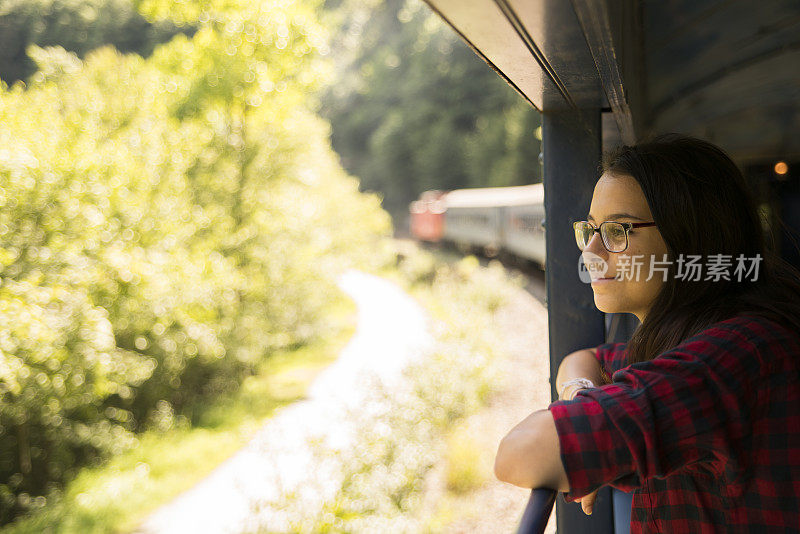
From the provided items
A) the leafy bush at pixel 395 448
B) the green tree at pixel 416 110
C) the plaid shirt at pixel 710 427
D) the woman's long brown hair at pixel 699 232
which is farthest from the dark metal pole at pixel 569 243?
the green tree at pixel 416 110

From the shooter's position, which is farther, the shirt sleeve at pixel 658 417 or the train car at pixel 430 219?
the train car at pixel 430 219

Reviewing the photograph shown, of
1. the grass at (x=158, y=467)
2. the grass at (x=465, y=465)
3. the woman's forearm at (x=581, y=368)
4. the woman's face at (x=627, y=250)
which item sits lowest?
the grass at (x=158, y=467)

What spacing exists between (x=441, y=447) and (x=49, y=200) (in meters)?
5.24

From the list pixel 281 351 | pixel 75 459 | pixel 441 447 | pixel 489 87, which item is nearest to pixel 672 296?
pixel 441 447

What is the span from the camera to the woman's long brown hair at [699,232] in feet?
3.95

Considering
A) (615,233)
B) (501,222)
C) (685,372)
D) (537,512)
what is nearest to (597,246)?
(615,233)

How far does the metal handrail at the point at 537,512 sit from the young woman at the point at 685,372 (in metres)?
0.02

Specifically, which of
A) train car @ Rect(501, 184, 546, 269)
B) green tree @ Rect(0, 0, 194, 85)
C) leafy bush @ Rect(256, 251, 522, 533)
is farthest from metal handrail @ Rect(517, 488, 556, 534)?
green tree @ Rect(0, 0, 194, 85)

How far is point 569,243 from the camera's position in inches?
88.8

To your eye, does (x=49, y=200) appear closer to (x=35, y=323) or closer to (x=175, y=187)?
(x=35, y=323)

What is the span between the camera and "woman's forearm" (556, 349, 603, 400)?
1.69 meters

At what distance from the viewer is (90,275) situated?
711cm

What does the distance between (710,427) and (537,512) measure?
0.30 meters

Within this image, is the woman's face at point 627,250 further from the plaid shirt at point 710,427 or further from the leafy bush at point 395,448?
the leafy bush at point 395,448
